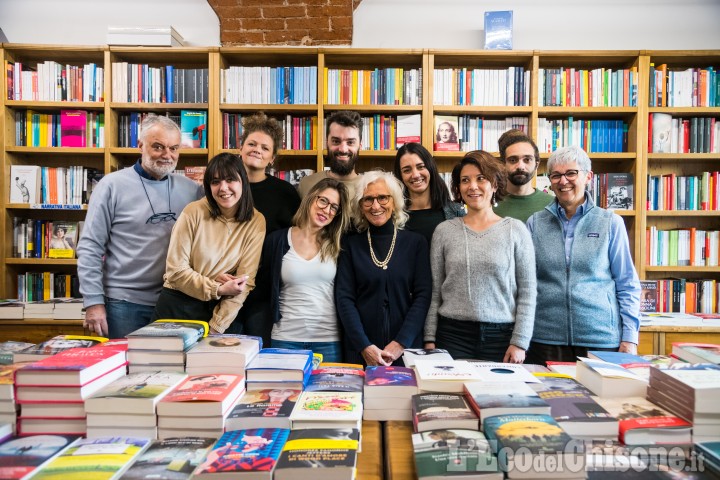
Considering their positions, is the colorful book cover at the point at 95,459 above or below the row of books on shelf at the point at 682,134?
below

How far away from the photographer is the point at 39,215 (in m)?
3.62

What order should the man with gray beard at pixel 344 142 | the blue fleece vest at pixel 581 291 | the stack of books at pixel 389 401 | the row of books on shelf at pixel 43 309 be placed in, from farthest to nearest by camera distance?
1. the row of books on shelf at pixel 43 309
2. the man with gray beard at pixel 344 142
3. the blue fleece vest at pixel 581 291
4. the stack of books at pixel 389 401

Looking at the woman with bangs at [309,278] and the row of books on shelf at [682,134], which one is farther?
the row of books on shelf at [682,134]

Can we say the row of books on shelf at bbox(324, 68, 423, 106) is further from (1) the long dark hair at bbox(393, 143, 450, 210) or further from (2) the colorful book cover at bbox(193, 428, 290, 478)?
(2) the colorful book cover at bbox(193, 428, 290, 478)

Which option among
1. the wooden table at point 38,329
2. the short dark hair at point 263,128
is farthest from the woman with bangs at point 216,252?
the wooden table at point 38,329

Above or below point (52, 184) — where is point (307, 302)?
below

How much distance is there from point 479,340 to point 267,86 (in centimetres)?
245

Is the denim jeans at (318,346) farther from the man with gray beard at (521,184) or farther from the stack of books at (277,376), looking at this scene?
the man with gray beard at (521,184)

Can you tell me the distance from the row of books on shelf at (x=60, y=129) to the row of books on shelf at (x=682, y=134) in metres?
3.97

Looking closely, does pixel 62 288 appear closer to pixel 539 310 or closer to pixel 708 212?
pixel 539 310

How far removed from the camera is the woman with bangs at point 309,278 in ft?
6.71

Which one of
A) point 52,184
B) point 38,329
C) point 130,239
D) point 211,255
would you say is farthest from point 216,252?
point 52,184

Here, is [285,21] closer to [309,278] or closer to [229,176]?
[229,176]

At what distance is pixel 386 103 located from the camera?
3439 millimetres
